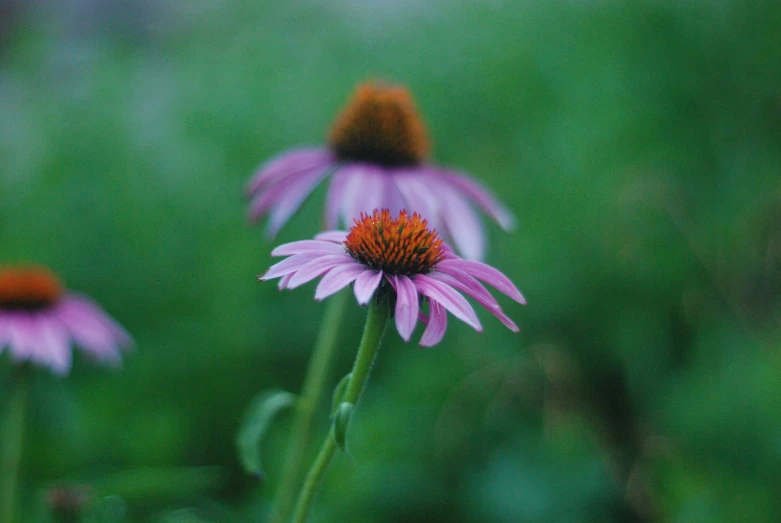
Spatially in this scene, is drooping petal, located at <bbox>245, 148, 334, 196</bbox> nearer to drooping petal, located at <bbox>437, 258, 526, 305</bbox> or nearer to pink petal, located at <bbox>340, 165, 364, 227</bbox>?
pink petal, located at <bbox>340, 165, 364, 227</bbox>

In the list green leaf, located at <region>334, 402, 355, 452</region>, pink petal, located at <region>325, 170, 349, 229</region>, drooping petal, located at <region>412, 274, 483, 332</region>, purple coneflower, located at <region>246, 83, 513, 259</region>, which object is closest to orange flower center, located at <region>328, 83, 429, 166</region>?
purple coneflower, located at <region>246, 83, 513, 259</region>

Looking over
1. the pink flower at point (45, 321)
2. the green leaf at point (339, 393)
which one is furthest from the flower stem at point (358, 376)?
the pink flower at point (45, 321)

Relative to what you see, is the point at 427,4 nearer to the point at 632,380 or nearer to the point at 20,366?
the point at 632,380

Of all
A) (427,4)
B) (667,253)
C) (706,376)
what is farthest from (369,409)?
(427,4)

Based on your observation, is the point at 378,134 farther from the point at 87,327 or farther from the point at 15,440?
the point at 15,440

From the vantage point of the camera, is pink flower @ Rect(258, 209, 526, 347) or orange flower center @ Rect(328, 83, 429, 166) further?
orange flower center @ Rect(328, 83, 429, 166)

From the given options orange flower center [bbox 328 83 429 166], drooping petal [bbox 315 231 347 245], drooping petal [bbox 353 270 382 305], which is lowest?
drooping petal [bbox 353 270 382 305]
